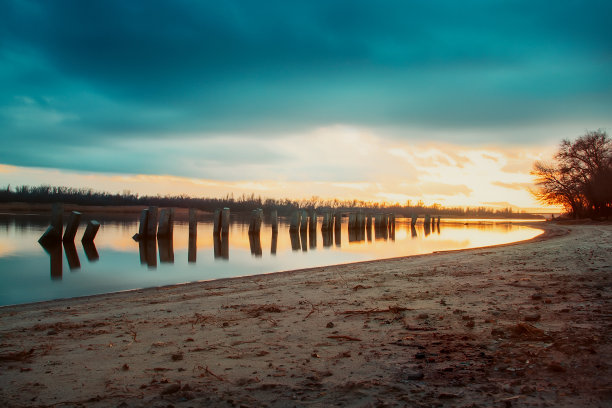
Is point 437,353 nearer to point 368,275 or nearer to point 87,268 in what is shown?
point 368,275

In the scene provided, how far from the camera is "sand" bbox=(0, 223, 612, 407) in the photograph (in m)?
2.92

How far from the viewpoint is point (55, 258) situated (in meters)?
15.6

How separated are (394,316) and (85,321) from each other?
396 cm

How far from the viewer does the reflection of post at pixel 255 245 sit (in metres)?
18.9

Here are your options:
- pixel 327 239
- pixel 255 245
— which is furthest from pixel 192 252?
pixel 327 239

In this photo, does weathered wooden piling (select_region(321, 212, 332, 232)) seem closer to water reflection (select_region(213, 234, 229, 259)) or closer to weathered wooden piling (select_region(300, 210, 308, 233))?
weathered wooden piling (select_region(300, 210, 308, 233))

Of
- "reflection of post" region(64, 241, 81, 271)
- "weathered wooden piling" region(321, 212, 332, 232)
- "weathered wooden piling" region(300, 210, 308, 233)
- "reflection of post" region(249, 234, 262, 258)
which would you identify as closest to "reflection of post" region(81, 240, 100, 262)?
"reflection of post" region(64, 241, 81, 271)

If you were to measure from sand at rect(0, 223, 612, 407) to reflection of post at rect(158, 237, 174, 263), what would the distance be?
924 cm

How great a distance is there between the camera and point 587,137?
47250 mm

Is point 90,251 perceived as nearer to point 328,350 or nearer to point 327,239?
point 327,239

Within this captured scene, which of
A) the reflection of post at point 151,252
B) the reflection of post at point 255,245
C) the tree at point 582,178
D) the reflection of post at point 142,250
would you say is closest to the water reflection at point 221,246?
the reflection of post at point 255,245

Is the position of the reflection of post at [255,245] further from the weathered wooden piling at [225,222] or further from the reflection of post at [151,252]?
the reflection of post at [151,252]

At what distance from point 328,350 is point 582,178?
175 ft

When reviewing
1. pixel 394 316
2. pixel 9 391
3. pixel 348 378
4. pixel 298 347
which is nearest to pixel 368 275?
pixel 394 316
